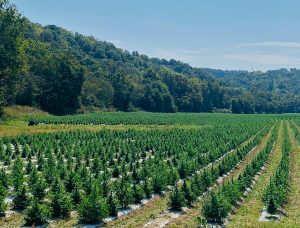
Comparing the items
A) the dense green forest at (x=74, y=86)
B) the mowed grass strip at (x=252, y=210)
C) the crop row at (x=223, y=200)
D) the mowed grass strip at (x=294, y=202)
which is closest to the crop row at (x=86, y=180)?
the crop row at (x=223, y=200)

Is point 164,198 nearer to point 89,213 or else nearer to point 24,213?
point 89,213

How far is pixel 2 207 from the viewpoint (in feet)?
46.0

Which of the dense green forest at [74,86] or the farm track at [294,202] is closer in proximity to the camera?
the farm track at [294,202]

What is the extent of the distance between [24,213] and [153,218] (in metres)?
4.77

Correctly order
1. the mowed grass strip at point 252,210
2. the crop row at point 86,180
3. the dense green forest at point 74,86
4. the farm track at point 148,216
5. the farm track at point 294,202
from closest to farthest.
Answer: the farm track at point 148,216 → the mowed grass strip at point 252,210 → the crop row at point 86,180 → the farm track at point 294,202 → the dense green forest at point 74,86

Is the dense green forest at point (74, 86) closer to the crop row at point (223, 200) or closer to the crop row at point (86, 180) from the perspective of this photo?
the crop row at point (86, 180)

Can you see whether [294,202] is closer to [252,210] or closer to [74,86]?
[252,210]

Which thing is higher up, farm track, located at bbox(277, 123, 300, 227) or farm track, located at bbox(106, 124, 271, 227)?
farm track, located at bbox(277, 123, 300, 227)

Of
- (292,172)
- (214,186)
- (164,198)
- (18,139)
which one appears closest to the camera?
(164,198)

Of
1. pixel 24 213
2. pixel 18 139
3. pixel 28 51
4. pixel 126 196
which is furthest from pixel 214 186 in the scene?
pixel 28 51

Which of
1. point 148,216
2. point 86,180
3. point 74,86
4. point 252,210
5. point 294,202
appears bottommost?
point 148,216

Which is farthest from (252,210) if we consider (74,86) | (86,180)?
(74,86)

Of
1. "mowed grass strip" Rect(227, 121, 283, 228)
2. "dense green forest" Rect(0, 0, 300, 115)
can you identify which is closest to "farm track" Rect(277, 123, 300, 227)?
"mowed grass strip" Rect(227, 121, 283, 228)

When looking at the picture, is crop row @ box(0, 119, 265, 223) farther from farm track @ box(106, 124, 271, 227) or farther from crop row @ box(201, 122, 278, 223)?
crop row @ box(201, 122, 278, 223)
